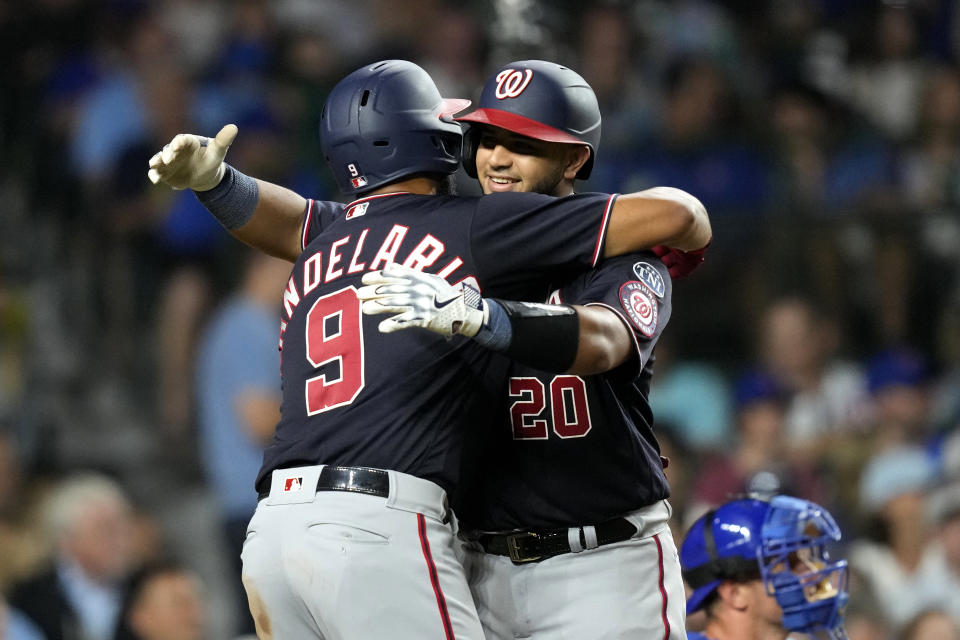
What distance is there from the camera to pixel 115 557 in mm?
5879

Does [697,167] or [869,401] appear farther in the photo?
[697,167]

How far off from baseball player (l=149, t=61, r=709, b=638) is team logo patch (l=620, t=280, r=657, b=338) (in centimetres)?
9

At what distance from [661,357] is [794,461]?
3.33 ft

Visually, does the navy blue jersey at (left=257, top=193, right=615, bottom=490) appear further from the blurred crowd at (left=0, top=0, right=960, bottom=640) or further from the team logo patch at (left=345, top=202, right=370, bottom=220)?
the blurred crowd at (left=0, top=0, right=960, bottom=640)

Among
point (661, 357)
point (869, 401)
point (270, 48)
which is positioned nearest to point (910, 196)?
point (869, 401)

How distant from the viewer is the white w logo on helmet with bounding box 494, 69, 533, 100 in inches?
124

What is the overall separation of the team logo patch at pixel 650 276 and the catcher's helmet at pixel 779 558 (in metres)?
0.87

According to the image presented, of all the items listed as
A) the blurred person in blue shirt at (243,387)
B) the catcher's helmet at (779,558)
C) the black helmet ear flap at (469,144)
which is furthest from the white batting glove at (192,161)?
the blurred person in blue shirt at (243,387)

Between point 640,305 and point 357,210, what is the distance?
701 millimetres

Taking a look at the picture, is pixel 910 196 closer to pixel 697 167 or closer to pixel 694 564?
pixel 697 167

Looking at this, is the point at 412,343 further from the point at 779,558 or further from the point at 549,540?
the point at 779,558

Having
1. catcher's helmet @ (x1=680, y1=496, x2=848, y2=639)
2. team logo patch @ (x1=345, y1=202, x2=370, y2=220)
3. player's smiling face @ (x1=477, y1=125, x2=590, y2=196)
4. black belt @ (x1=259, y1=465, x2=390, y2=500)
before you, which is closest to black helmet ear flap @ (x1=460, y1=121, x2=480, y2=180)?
player's smiling face @ (x1=477, y1=125, x2=590, y2=196)

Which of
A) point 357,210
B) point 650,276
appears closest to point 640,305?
point 650,276

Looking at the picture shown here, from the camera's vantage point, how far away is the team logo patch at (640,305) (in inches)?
110
